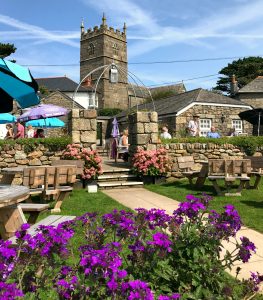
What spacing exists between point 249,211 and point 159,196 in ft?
8.15

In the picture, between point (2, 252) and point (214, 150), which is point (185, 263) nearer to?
point (2, 252)

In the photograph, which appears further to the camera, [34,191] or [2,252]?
[34,191]

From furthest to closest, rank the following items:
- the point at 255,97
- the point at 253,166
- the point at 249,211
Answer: the point at 255,97, the point at 253,166, the point at 249,211

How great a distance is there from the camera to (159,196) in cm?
831

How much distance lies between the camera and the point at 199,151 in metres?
11.7

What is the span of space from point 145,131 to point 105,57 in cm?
4862

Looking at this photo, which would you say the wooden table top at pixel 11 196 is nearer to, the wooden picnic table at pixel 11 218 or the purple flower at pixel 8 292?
the wooden picnic table at pixel 11 218

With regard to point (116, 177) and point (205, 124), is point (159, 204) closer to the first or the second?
point (116, 177)

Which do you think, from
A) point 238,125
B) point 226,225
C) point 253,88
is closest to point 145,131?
point 226,225

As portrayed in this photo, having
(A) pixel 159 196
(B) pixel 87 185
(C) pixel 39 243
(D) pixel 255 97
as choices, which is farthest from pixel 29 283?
(D) pixel 255 97

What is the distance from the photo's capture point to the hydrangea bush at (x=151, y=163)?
10.1 m

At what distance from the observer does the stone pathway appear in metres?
3.90

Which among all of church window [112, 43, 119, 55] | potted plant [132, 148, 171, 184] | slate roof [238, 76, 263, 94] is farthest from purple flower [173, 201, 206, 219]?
church window [112, 43, 119, 55]

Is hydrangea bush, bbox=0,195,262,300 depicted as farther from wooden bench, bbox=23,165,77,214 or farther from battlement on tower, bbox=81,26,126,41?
battlement on tower, bbox=81,26,126,41
